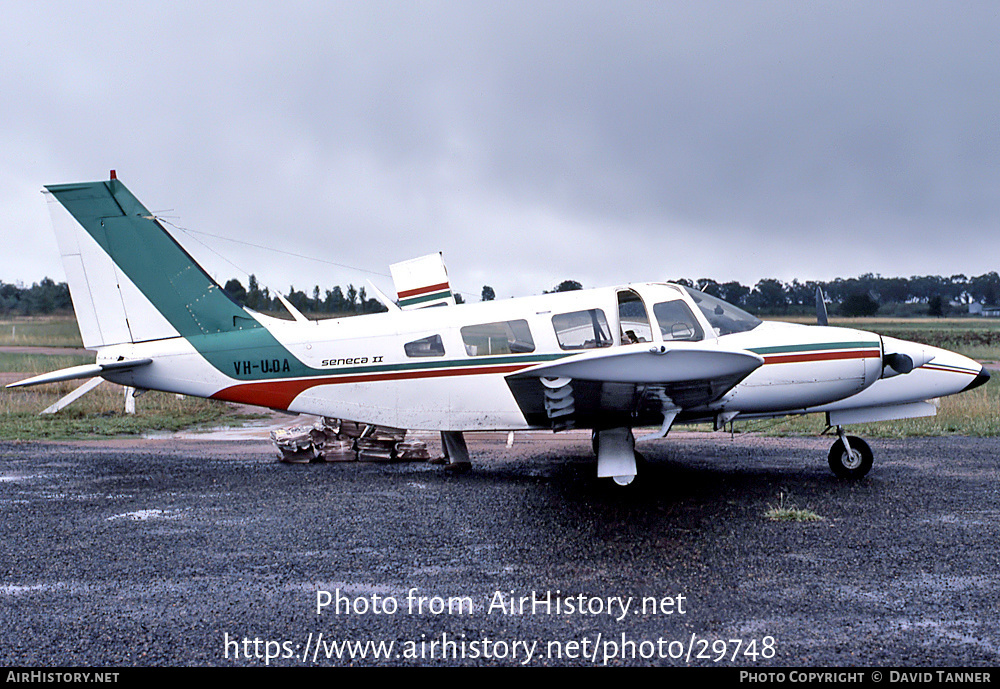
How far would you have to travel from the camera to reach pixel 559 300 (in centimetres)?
798

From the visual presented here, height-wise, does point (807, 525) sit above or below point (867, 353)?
below

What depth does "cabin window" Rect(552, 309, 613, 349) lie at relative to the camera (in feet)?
25.4

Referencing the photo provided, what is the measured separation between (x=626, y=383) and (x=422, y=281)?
16.5ft

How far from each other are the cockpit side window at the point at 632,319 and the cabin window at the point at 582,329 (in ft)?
0.68

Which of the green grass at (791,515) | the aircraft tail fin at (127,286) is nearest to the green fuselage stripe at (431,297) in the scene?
the aircraft tail fin at (127,286)

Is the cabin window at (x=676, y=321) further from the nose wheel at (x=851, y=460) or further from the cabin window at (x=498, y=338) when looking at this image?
the nose wheel at (x=851, y=460)

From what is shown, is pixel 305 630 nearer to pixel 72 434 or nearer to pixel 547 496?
pixel 547 496

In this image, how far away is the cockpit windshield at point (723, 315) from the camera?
7.89m

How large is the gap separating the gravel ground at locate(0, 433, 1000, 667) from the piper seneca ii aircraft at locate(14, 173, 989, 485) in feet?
2.78

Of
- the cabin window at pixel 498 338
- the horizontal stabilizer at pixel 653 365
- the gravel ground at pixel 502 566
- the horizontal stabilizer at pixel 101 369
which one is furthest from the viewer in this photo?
the horizontal stabilizer at pixel 101 369

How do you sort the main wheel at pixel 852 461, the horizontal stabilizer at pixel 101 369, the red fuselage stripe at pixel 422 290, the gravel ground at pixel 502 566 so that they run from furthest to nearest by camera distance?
the red fuselage stripe at pixel 422 290
the horizontal stabilizer at pixel 101 369
the main wheel at pixel 852 461
the gravel ground at pixel 502 566

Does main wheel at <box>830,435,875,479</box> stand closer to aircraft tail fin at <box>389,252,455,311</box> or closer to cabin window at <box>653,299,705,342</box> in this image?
cabin window at <box>653,299,705,342</box>
